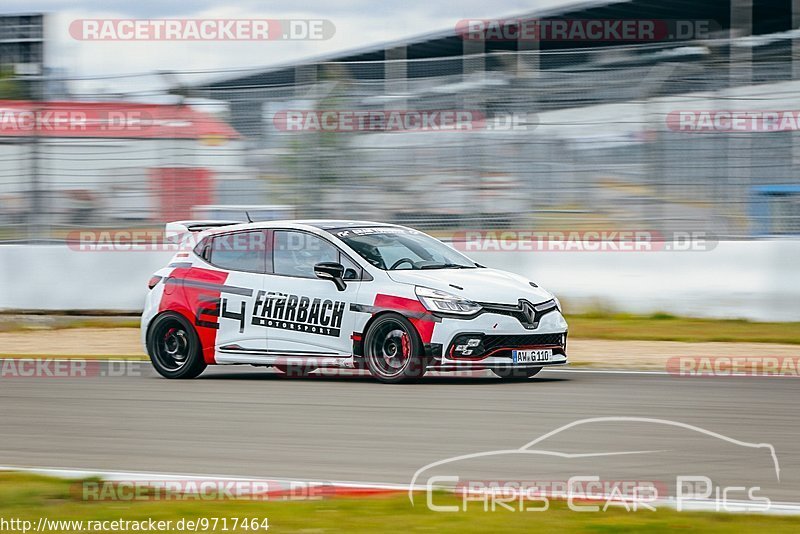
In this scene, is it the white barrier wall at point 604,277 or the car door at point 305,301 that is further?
the white barrier wall at point 604,277

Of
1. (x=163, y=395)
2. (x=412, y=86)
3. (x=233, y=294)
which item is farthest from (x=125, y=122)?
(x=163, y=395)

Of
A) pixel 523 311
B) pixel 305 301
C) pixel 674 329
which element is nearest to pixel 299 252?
pixel 305 301

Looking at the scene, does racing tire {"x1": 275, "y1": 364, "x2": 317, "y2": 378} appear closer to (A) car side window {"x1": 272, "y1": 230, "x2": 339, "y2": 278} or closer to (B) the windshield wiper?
(A) car side window {"x1": 272, "y1": 230, "x2": 339, "y2": 278}

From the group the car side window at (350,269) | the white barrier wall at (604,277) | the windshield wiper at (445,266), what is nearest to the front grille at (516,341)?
the windshield wiper at (445,266)

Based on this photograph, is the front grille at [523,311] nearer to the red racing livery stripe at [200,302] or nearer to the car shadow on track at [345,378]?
the car shadow on track at [345,378]

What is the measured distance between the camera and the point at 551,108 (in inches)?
646

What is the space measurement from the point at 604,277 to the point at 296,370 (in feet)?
17.1

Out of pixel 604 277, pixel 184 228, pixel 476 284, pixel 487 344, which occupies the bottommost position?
pixel 487 344

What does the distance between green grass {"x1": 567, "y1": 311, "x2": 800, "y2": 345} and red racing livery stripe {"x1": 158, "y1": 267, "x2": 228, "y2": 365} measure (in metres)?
5.07

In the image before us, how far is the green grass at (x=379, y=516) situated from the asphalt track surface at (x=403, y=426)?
67 centimetres

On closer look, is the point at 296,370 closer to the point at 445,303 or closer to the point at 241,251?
the point at 241,251

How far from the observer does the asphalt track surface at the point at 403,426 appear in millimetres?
6914

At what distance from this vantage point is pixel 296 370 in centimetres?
1238

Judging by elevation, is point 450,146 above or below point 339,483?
above
